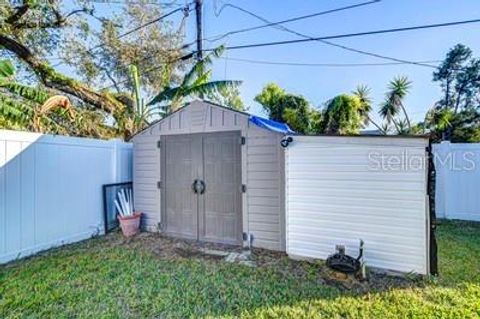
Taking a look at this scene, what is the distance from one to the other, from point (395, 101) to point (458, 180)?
10.7 m

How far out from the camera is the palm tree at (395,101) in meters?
16.0

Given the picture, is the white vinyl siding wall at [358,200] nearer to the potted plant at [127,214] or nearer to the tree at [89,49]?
the potted plant at [127,214]

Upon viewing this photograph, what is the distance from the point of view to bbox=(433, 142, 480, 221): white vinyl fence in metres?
6.59

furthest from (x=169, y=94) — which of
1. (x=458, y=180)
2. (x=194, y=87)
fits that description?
(x=458, y=180)

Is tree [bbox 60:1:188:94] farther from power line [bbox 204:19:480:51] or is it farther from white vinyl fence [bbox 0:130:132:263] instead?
white vinyl fence [bbox 0:130:132:263]

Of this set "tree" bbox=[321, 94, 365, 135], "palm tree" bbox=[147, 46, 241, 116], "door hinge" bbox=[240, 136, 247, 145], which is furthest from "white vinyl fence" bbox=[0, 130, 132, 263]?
"tree" bbox=[321, 94, 365, 135]

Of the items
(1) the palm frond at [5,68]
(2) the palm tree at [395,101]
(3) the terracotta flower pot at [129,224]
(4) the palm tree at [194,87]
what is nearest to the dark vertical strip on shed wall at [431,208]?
(3) the terracotta flower pot at [129,224]

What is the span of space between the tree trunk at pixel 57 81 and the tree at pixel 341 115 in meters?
8.54

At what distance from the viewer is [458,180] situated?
6.75m

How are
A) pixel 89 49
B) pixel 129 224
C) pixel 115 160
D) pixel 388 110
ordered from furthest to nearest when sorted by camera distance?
pixel 388 110 < pixel 89 49 < pixel 115 160 < pixel 129 224

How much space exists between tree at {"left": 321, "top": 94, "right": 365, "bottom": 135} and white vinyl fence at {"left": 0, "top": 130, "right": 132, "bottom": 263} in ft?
31.0

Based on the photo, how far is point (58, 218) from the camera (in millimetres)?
5316

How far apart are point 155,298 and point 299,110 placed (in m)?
11.8

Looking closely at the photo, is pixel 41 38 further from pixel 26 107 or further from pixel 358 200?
pixel 358 200
